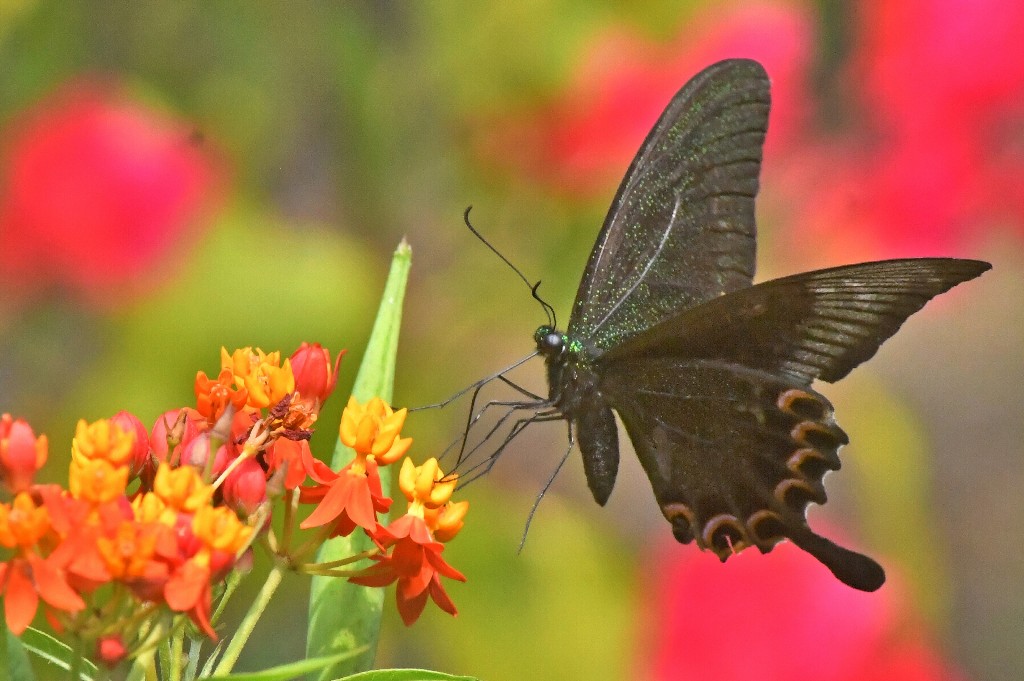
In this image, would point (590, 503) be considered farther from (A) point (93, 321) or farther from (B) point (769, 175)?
(A) point (93, 321)

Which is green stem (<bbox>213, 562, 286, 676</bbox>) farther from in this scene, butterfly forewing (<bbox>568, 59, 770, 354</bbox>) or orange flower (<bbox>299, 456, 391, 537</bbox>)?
butterfly forewing (<bbox>568, 59, 770, 354</bbox>)

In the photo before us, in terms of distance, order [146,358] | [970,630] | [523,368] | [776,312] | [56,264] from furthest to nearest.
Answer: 1. [970,630]
2. [523,368]
3. [56,264]
4. [146,358]
5. [776,312]

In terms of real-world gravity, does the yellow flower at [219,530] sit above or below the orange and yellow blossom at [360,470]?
below

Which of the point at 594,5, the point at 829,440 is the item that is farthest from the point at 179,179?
the point at 829,440

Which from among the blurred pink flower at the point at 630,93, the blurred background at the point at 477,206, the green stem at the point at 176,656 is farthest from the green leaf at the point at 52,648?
the blurred pink flower at the point at 630,93

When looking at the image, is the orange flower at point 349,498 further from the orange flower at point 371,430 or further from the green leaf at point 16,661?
the green leaf at point 16,661

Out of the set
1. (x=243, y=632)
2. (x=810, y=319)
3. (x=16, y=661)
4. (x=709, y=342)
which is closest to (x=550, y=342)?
(x=709, y=342)
